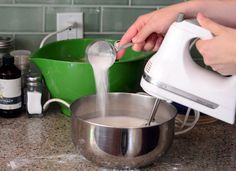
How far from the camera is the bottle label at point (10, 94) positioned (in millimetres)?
1219

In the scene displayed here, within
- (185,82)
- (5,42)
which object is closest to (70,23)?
(5,42)

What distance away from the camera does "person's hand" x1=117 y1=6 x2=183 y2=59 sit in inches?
43.7

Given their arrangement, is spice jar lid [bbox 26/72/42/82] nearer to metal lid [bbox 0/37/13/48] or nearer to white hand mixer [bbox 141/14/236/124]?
metal lid [bbox 0/37/13/48]

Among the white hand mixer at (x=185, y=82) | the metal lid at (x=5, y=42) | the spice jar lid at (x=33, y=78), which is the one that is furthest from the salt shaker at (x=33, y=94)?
the white hand mixer at (x=185, y=82)

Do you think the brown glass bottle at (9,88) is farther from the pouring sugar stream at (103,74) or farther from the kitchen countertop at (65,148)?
the pouring sugar stream at (103,74)

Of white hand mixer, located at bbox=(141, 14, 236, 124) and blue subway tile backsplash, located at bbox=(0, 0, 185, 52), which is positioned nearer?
white hand mixer, located at bbox=(141, 14, 236, 124)

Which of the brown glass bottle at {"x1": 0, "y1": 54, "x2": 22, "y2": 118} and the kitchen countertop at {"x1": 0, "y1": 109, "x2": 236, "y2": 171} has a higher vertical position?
the brown glass bottle at {"x1": 0, "y1": 54, "x2": 22, "y2": 118}

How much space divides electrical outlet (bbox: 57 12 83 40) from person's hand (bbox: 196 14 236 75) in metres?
0.52

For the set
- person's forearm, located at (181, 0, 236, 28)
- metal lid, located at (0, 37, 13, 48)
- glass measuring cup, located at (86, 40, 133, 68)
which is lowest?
metal lid, located at (0, 37, 13, 48)

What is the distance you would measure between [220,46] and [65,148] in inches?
16.5

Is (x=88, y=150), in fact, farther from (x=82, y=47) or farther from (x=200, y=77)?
(x=82, y=47)

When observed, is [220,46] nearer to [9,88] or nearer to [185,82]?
[185,82]

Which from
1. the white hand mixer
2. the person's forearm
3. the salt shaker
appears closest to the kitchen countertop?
the salt shaker

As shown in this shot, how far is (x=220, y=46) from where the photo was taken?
3.08ft
